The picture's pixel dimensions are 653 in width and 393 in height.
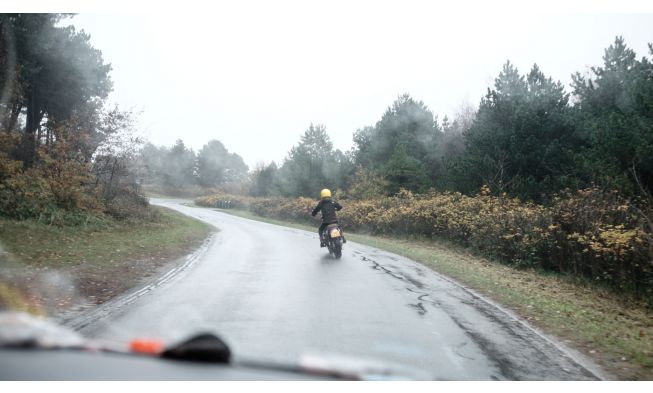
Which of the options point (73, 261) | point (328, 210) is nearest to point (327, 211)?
point (328, 210)

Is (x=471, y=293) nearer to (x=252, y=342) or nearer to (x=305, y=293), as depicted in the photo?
(x=305, y=293)

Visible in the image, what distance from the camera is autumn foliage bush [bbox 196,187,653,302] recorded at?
9.66 metres

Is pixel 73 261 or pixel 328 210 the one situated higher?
pixel 328 210

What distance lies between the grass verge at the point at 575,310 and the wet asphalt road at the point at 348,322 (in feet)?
1.73

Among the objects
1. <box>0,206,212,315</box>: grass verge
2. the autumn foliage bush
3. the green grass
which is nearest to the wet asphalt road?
<box>0,206,212,315</box>: grass verge

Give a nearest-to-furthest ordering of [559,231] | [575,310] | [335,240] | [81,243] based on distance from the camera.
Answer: [575,310] → [559,231] → [335,240] → [81,243]

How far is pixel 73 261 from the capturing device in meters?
10.8

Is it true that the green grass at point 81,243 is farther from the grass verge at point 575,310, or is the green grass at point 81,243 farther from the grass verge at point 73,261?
the grass verge at point 575,310

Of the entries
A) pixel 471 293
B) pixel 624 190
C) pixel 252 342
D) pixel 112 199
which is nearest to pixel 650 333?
pixel 471 293

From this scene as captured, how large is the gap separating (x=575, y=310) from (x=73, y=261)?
36.7 feet

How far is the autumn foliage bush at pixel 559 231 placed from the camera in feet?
31.7

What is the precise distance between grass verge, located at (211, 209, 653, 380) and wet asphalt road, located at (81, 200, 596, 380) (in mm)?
529

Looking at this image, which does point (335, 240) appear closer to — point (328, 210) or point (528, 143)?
point (328, 210)

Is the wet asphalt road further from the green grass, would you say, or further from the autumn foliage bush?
the autumn foliage bush
